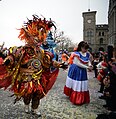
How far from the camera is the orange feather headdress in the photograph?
4.52 m

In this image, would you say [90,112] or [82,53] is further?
[82,53]

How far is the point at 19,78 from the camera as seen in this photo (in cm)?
438

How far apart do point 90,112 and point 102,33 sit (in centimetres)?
6337

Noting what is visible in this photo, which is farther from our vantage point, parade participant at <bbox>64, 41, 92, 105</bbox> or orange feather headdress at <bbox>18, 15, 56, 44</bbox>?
parade participant at <bbox>64, 41, 92, 105</bbox>

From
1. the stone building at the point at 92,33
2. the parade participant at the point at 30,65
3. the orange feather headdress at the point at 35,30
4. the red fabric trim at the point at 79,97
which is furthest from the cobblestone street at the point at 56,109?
the stone building at the point at 92,33

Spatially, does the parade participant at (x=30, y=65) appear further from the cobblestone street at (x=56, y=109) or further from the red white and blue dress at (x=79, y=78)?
the red white and blue dress at (x=79, y=78)

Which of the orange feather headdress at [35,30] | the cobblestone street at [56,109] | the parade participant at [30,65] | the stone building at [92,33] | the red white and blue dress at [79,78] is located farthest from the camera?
the stone building at [92,33]

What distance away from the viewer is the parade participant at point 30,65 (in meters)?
4.34

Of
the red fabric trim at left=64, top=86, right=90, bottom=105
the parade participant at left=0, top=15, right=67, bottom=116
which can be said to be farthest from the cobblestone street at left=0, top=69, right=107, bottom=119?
the parade participant at left=0, top=15, right=67, bottom=116

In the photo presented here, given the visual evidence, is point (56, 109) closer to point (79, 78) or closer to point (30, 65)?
point (79, 78)

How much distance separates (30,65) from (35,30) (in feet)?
2.45

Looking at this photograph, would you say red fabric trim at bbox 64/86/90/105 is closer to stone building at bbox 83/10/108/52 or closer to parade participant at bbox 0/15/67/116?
parade participant at bbox 0/15/67/116

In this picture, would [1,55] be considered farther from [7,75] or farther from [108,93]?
[108,93]

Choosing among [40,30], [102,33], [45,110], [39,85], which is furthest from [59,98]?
[102,33]
